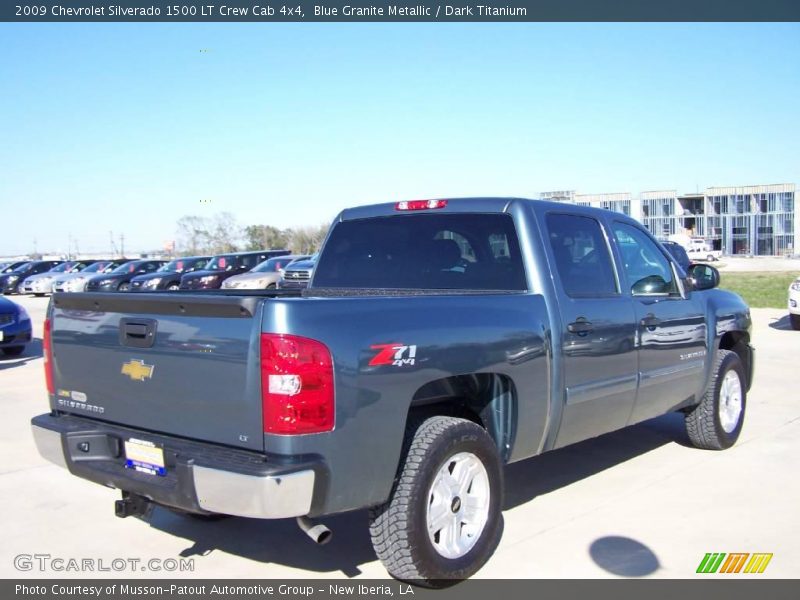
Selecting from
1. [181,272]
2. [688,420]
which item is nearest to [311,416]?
[688,420]

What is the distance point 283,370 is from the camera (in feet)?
10.5

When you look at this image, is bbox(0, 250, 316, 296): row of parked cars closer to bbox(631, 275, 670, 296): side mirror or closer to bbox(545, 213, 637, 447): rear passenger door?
bbox(631, 275, 670, 296): side mirror

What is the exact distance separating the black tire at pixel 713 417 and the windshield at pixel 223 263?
2239cm

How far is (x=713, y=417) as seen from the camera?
6.29 m

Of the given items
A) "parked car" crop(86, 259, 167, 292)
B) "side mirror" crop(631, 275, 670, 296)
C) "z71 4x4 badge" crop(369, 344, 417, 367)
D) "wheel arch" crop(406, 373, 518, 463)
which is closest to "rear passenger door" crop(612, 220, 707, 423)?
"side mirror" crop(631, 275, 670, 296)

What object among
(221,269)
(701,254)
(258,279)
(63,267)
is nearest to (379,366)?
(258,279)

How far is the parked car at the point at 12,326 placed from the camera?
1229 centimetres

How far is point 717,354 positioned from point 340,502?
419 cm

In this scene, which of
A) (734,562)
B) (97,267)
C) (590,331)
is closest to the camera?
(734,562)

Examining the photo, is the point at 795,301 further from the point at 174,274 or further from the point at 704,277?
the point at 174,274

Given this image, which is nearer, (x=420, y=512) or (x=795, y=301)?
(x=420, y=512)

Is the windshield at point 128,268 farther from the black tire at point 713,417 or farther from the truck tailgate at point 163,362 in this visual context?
the truck tailgate at point 163,362

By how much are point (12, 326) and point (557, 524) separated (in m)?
10.4

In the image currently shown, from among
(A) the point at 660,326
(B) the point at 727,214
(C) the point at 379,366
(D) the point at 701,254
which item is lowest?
(D) the point at 701,254
